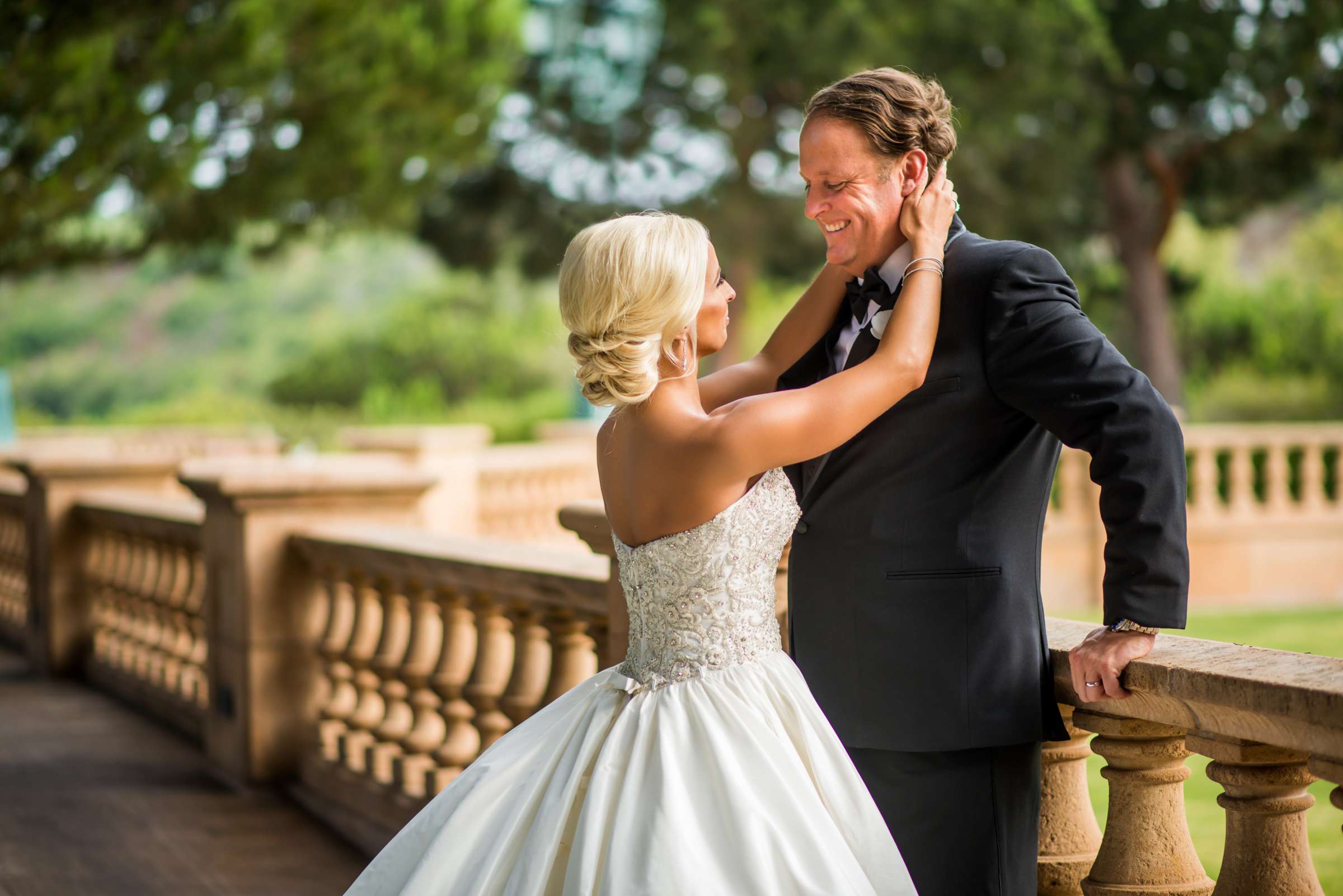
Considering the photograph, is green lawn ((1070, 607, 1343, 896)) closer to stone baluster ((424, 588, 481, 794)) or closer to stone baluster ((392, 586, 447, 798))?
stone baluster ((424, 588, 481, 794))

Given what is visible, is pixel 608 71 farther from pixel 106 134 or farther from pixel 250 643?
pixel 250 643

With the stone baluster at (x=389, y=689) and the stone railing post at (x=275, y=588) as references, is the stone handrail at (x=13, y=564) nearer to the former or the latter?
the stone railing post at (x=275, y=588)

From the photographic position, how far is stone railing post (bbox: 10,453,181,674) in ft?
26.1

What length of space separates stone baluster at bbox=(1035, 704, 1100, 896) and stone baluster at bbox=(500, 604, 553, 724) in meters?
1.79

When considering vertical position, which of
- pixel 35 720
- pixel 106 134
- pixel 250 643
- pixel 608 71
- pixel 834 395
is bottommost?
pixel 35 720

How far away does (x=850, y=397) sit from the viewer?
2.21 m

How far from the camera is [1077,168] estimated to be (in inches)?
805

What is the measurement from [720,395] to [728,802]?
3.01 feet

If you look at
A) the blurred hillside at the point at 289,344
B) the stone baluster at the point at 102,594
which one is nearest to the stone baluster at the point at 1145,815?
the stone baluster at the point at 102,594

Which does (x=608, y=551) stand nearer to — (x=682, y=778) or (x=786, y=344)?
(x=786, y=344)

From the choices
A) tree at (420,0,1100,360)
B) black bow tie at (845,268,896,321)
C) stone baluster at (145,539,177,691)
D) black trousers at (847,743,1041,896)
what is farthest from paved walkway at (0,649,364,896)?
tree at (420,0,1100,360)

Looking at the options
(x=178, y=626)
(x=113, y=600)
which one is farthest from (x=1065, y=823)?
(x=113, y=600)

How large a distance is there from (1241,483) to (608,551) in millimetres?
11592

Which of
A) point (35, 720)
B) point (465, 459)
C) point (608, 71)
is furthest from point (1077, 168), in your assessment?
point (35, 720)
